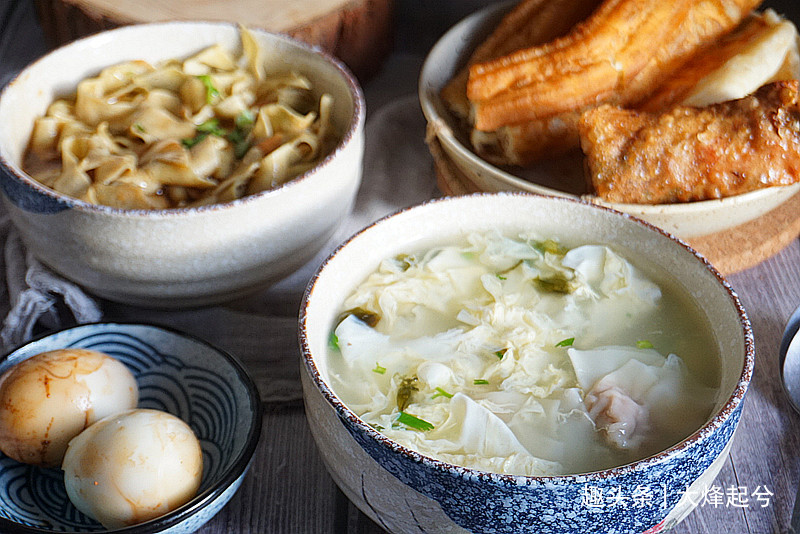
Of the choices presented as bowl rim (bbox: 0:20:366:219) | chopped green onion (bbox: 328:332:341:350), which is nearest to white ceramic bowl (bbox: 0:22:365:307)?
bowl rim (bbox: 0:20:366:219)

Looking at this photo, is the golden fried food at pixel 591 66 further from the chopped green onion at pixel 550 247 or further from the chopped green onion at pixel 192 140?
the chopped green onion at pixel 192 140

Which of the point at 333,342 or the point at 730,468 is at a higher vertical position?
the point at 333,342

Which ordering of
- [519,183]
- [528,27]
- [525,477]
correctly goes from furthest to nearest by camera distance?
[528,27], [519,183], [525,477]

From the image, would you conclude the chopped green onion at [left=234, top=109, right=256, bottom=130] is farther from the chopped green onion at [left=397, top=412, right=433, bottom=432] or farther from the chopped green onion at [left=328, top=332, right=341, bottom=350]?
the chopped green onion at [left=397, top=412, right=433, bottom=432]

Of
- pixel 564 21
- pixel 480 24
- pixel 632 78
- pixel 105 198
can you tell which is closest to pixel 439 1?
pixel 480 24

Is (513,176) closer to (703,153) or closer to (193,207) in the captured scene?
(703,153)

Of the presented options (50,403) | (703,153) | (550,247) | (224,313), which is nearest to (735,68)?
(703,153)

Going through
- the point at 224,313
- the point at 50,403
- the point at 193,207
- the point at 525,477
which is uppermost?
the point at 525,477
